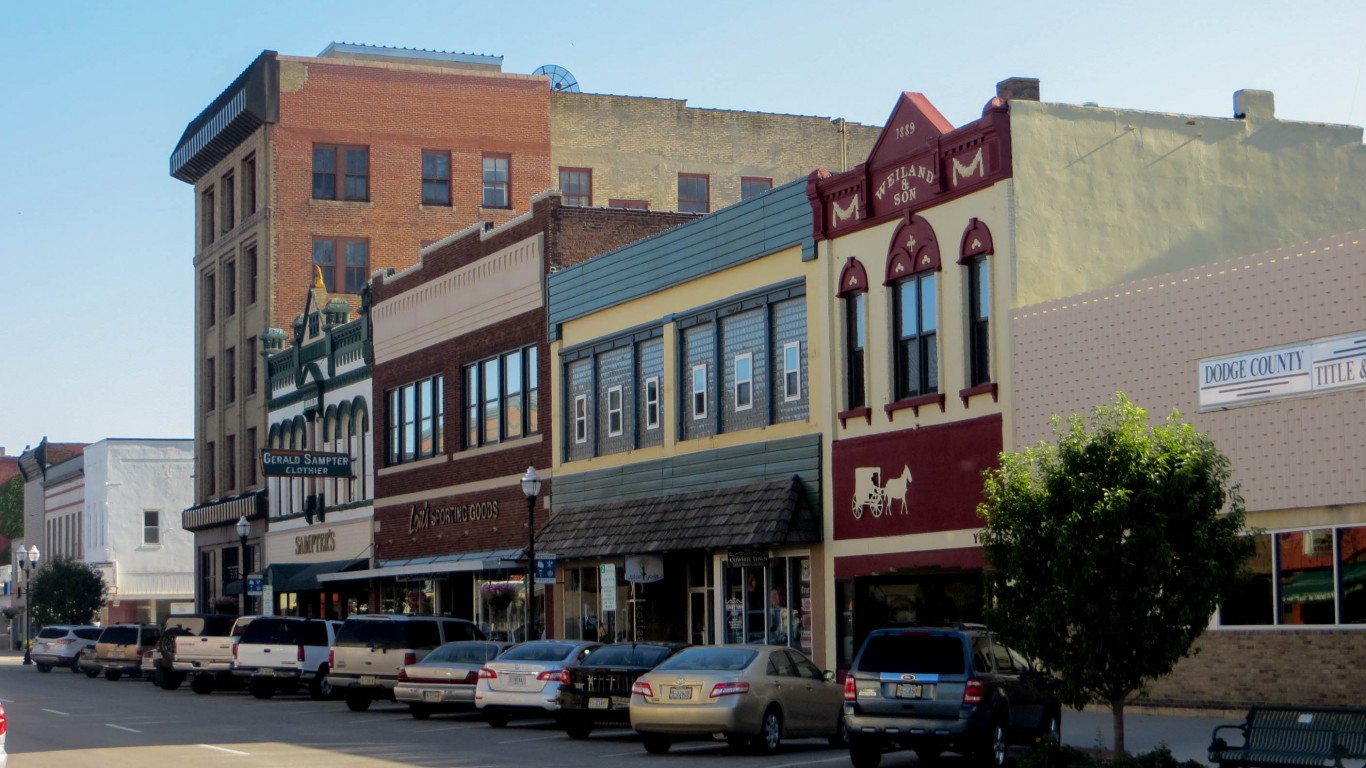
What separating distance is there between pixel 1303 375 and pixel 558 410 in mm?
21320

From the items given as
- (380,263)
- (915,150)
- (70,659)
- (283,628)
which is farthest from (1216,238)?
(70,659)

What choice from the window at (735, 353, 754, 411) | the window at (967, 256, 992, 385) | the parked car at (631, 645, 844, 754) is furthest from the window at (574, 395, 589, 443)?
the parked car at (631, 645, 844, 754)

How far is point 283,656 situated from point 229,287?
112 ft

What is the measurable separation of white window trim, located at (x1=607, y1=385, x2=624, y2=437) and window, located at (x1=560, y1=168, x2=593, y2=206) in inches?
924

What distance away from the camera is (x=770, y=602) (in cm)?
3347

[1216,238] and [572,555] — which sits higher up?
[1216,238]

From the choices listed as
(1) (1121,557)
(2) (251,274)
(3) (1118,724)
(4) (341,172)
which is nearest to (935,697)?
(3) (1118,724)

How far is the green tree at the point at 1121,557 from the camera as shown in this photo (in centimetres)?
1844

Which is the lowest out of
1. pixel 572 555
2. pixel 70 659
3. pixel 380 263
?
pixel 70 659

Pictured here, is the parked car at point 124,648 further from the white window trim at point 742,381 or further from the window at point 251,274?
the white window trim at point 742,381

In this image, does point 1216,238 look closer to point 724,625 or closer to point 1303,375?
point 1303,375

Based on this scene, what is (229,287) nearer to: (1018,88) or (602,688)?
(1018,88)

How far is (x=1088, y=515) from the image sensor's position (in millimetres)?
18594

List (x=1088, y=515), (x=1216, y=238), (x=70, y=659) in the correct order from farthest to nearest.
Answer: (x=70, y=659), (x=1216, y=238), (x=1088, y=515)
